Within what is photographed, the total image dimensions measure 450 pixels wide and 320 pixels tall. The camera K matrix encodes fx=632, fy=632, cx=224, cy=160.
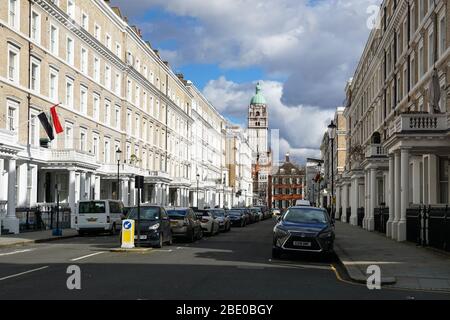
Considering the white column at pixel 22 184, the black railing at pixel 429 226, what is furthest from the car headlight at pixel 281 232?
the white column at pixel 22 184

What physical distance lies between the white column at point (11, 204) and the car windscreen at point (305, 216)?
56.3ft

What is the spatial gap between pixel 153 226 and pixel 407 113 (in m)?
11.5

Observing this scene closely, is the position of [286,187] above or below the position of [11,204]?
above

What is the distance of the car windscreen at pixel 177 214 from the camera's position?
26.8 meters

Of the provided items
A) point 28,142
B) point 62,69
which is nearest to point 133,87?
point 62,69

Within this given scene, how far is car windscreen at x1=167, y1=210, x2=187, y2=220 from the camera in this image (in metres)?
26.8

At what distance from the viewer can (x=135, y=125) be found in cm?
6475

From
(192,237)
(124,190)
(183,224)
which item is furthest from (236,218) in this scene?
(183,224)

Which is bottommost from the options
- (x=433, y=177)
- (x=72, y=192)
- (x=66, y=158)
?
(x=72, y=192)

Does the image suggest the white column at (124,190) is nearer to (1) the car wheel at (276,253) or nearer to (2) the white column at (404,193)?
(2) the white column at (404,193)

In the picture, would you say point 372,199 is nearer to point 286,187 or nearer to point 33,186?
point 33,186

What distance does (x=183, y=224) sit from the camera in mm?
26609

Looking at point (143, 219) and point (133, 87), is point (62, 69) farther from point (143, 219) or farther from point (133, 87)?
point (143, 219)

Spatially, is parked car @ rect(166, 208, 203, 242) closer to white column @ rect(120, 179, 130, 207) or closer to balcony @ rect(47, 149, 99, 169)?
balcony @ rect(47, 149, 99, 169)
